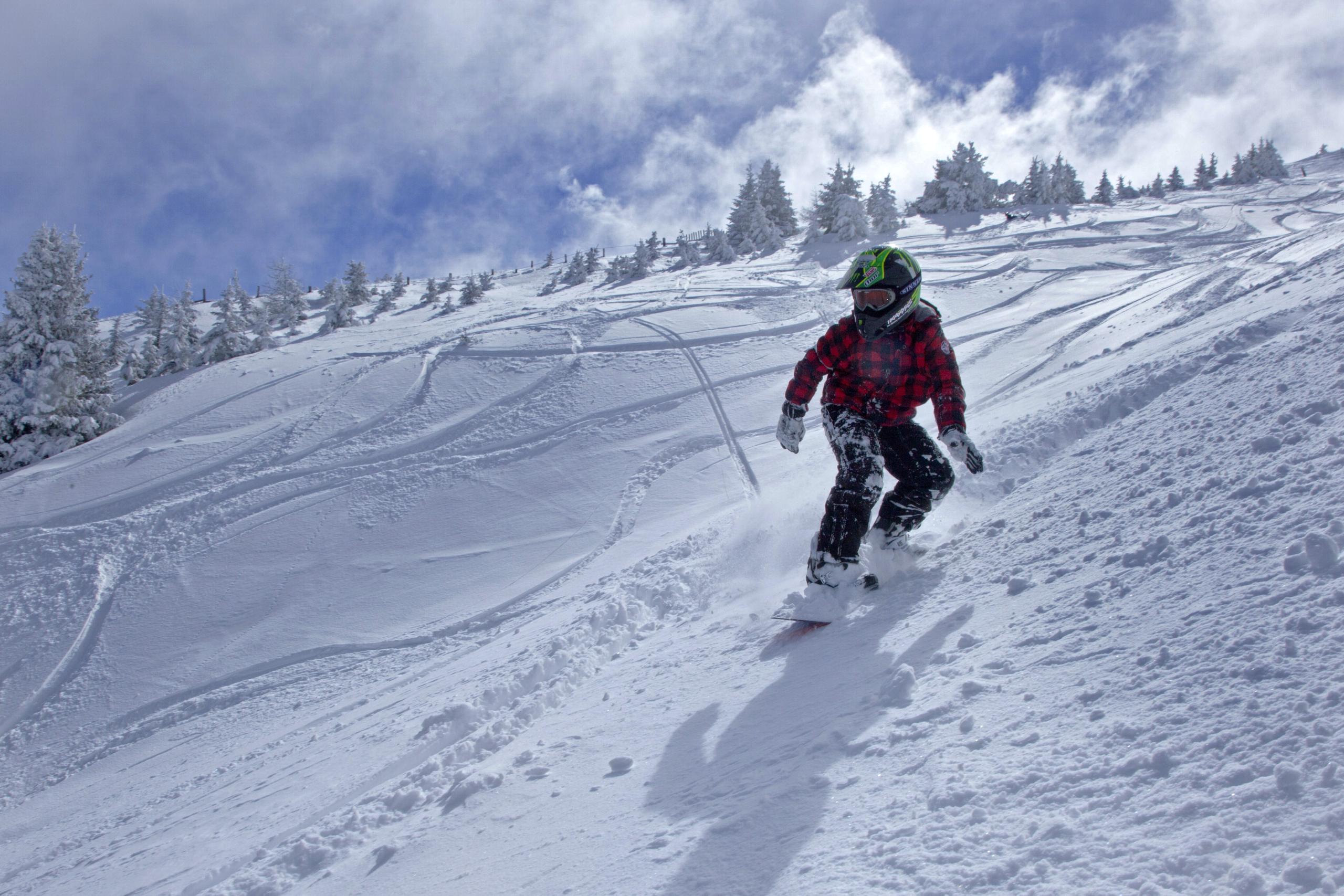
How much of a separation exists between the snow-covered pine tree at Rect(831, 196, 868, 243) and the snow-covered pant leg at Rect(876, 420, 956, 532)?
34.2 meters

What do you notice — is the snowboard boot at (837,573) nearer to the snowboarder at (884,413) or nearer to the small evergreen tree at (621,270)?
the snowboarder at (884,413)

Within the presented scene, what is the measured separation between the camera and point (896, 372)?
4285mm

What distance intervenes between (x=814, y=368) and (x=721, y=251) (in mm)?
35973

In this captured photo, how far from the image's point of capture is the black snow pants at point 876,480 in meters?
4.14

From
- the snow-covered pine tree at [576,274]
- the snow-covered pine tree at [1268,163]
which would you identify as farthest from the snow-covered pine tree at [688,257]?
the snow-covered pine tree at [1268,163]

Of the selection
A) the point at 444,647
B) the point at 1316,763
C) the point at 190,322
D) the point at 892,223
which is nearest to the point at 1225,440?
the point at 1316,763

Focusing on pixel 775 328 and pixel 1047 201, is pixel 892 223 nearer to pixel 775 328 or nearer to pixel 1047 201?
pixel 1047 201

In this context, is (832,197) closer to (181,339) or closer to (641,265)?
(641,265)

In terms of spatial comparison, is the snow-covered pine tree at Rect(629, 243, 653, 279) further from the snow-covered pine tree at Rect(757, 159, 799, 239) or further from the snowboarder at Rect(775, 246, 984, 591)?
the snowboarder at Rect(775, 246, 984, 591)

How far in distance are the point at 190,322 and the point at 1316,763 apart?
152 feet

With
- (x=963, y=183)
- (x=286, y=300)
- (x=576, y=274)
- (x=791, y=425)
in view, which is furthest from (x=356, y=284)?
(x=791, y=425)

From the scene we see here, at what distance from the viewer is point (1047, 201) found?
4525 centimetres

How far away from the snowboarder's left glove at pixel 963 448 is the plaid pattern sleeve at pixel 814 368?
85cm

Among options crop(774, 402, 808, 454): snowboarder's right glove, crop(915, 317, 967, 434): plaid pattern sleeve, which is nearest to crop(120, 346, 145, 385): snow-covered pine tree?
crop(774, 402, 808, 454): snowboarder's right glove
